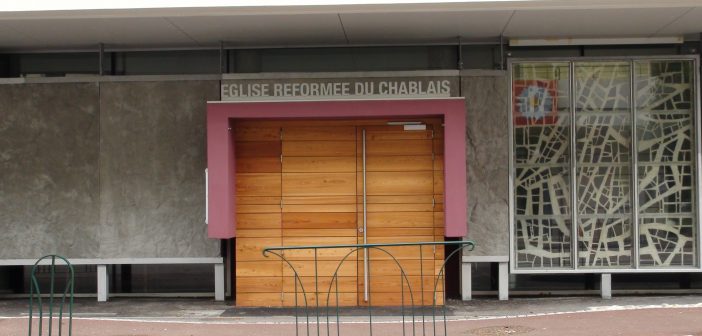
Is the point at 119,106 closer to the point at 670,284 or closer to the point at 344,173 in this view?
the point at 344,173

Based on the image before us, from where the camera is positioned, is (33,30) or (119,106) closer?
(33,30)

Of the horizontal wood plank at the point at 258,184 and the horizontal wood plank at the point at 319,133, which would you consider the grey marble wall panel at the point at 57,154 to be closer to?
the horizontal wood plank at the point at 258,184

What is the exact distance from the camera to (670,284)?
11.1m

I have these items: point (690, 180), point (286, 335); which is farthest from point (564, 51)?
point (286, 335)

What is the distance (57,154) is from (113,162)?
2.63ft

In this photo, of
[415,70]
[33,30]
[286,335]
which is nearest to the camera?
[286,335]

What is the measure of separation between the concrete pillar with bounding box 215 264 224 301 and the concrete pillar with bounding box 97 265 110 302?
1577 mm

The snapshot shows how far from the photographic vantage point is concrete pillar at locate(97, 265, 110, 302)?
1095cm

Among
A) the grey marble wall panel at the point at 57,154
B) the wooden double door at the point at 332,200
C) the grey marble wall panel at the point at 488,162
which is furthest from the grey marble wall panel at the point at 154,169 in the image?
the grey marble wall panel at the point at 488,162

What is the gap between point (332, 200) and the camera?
10438 mm

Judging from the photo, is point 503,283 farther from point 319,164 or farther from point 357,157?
point 319,164

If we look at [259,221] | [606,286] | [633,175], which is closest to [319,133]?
[259,221]

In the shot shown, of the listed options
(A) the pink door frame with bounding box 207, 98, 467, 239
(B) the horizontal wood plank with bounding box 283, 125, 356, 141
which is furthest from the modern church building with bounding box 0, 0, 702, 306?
(A) the pink door frame with bounding box 207, 98, 467, 239

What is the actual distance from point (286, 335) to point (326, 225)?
2.14 meters
